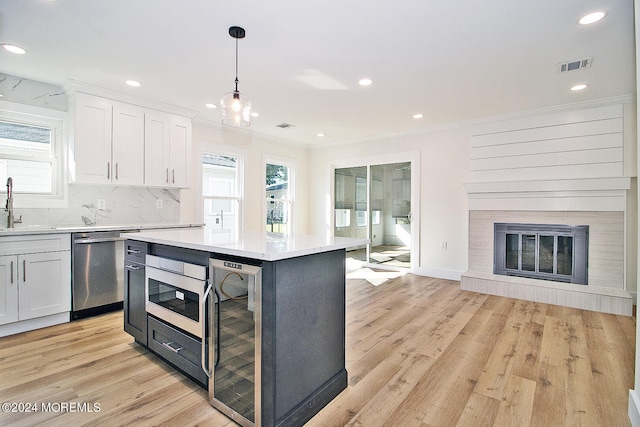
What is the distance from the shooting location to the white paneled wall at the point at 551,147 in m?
3.81

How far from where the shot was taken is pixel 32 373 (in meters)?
2.19

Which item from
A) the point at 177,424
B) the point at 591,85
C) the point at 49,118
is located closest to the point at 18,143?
the point at 49,118

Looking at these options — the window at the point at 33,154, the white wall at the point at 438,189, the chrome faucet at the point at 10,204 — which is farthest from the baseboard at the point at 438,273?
the chrome faucet at the point at 10,204

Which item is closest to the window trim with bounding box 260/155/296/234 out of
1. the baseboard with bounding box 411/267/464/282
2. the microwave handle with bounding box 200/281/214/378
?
Answer: the baseboard with bounding box 411/267/464/282

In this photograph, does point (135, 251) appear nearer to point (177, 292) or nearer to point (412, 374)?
point (177, 292)

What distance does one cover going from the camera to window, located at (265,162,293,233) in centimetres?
605

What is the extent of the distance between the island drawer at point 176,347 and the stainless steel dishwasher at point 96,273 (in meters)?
1.40

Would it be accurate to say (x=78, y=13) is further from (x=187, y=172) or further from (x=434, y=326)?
(x=434, y=326)

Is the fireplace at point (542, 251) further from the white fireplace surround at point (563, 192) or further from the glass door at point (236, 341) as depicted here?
the glass door at point (236, 341)

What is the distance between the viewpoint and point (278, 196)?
246 inches

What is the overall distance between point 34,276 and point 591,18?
16.4 ft

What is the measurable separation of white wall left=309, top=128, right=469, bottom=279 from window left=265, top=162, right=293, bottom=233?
1.74m

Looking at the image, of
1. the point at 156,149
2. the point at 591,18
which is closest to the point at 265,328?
the point at 591,18

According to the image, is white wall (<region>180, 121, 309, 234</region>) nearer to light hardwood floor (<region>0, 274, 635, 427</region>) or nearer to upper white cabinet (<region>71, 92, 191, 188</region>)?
upper white cabinet (<region>71, 92, 191, 188</region>)
